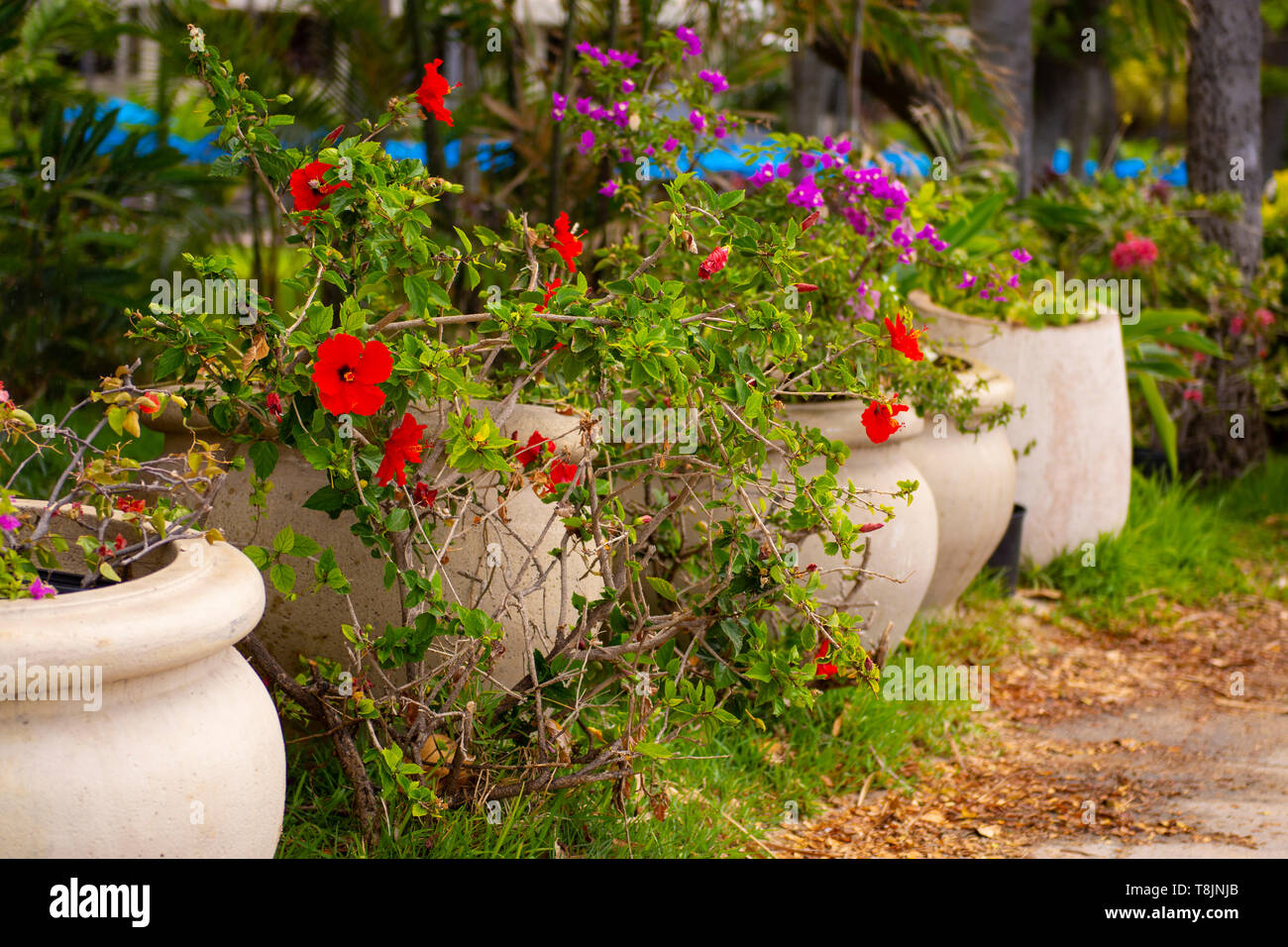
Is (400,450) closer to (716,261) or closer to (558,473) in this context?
(558,473)

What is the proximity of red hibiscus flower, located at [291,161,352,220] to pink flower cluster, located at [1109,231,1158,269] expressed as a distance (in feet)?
13.7

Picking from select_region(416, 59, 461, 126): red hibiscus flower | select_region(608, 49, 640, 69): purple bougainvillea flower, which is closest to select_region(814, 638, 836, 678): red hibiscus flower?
select_region(416, 59, 461, 126): red hibiscus flower

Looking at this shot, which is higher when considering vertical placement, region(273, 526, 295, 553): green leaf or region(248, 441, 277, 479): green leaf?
region(248, 441, 277, 479): green leaf

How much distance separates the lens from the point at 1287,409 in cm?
653

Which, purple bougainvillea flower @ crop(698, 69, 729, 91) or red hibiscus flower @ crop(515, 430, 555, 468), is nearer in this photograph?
red hibiscus flower @ crop(515, 430, 555, 468)

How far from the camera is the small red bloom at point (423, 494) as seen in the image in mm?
2266

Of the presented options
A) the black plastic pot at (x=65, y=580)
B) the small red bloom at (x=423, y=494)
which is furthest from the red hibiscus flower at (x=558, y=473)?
the black plastic pot at (x=65, y=580)

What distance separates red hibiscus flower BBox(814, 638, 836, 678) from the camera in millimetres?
2346

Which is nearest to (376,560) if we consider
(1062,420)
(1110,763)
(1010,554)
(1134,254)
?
(1110,763)

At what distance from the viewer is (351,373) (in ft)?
6.55

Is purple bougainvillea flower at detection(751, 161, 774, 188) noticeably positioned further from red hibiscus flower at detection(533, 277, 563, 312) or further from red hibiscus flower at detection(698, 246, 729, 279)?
red hibiscus flower at detection(698, 246, 729, 279)

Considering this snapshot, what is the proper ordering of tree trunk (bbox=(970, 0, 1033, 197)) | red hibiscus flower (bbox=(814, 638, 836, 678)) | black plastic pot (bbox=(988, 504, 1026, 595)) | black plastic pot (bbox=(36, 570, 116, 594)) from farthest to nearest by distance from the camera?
tree trunk (bbox=(970, 0, 1033, 197)) < black plastic pot (bbox=(988, 504, 1026, 595)) < red hibiscus flower (bbox=(814, 638, 836, 678)) < black plastic pot (bbox=(36, 570, 116, 594))

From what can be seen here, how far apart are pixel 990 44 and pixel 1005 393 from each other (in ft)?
11.4
